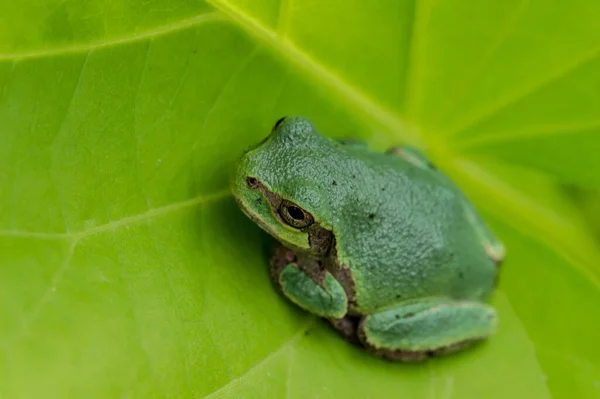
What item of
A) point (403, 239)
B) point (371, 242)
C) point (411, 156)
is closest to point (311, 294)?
point (371, 242)

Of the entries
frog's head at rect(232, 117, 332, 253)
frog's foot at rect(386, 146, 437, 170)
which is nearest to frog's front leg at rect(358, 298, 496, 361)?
frog's head at rect(232, 117, 332, 253)

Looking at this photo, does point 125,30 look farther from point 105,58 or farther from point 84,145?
point 84,145

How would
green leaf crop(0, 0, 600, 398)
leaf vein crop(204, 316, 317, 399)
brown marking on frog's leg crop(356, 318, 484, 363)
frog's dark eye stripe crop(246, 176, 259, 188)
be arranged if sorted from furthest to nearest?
brown marking on frog's leg crop(356, 318, 484, 363) → frog's dark eye stripe crop(246, 176, 259, 188) → leaf vein crop(204, 316, 317, 399) → green leaf crop(0, 0, 600, 398)

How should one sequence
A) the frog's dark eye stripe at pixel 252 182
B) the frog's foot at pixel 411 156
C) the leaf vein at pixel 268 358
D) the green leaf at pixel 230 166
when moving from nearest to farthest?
the green leaf at pixel 230 166 → the leaf vein at pixel 268 358 → the frog's dark eye stripe at pixel 252 182 → the frog's foot at pixel 411 156

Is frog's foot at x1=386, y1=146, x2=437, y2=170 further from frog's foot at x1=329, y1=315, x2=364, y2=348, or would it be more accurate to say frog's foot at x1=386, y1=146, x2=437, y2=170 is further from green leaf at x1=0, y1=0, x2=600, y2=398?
frog's foot at x1=329, y1=315, x2=364, y2=348

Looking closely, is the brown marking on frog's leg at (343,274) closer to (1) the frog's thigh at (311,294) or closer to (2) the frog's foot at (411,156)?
(1) the frog's thigh at (311,294)

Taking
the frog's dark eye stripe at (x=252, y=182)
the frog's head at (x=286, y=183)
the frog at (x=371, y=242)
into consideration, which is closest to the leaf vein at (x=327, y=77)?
the frog at (x=371, y=242)

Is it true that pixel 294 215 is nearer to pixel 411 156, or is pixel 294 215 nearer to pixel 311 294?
pixel 311 294
